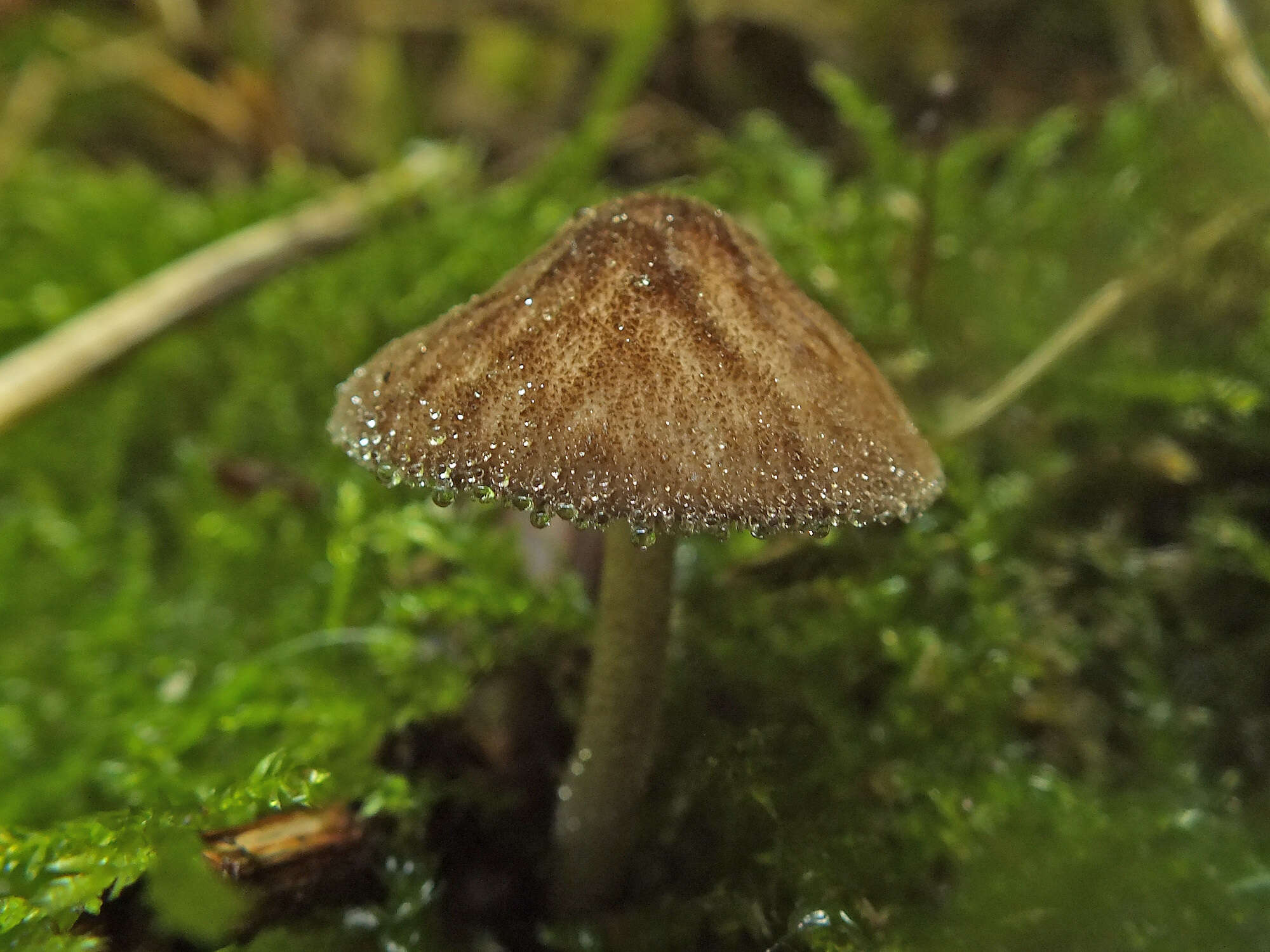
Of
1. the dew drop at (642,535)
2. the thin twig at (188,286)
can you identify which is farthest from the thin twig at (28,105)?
the dew drop at (642,535)

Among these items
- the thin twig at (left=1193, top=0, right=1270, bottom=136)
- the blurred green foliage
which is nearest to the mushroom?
the blurred green foliage

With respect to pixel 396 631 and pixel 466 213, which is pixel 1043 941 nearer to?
pixel 396 631

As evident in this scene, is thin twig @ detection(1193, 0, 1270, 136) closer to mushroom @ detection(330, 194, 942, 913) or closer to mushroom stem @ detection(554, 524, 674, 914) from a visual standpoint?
mushroom @ detection(330, 194, 942, 913)

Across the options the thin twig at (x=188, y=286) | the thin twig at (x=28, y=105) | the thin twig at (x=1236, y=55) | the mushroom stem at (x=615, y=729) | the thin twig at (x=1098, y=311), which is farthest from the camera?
the thin twig at (x=28, y=105)

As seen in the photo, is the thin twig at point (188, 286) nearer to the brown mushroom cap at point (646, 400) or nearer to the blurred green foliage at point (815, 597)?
the blurred green foliage at point (815, 597)

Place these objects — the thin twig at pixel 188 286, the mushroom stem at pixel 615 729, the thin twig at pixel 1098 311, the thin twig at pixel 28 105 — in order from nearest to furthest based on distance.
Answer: the mushroom stem at pixel 615 729 → the thin twig at pixel 1098 311 → the thin twig at pixel 188 286 → the thin twig at pixel 28 105

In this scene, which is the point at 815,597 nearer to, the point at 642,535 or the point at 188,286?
the point at 642,535

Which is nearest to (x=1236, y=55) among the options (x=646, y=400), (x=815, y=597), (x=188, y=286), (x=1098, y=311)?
(x=1098, y=311)
